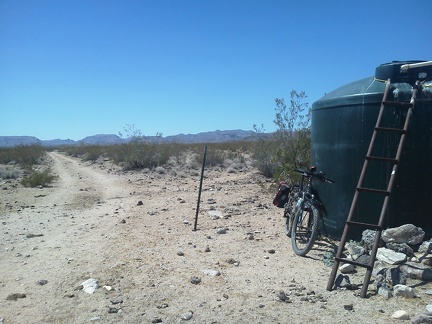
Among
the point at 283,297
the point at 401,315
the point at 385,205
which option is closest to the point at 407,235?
the point at 385,205

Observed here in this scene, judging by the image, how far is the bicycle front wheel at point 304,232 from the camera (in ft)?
17.9

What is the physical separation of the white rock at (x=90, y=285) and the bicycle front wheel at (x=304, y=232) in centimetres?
272

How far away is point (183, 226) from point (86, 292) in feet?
10.9

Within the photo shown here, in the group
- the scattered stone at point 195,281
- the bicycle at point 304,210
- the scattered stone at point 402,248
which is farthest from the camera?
the bicycle at point 304,210

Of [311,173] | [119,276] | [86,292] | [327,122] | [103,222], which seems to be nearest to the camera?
[86,292]

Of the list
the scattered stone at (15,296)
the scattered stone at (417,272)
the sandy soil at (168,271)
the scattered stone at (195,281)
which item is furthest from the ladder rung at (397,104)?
the scattered stone at (15,296)

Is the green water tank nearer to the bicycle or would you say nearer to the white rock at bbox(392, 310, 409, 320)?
the bicycle

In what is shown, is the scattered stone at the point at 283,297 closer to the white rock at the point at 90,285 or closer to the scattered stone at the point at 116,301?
the scattered stone at the point at 116,301

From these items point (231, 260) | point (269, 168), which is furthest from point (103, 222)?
point (269, 168)

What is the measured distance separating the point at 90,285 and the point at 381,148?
420 cm

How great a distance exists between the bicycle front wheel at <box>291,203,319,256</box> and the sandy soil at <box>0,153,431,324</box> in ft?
0.51

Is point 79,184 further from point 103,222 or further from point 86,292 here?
point 86,292

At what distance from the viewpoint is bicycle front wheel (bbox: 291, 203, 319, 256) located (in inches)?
214

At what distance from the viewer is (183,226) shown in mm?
7809
